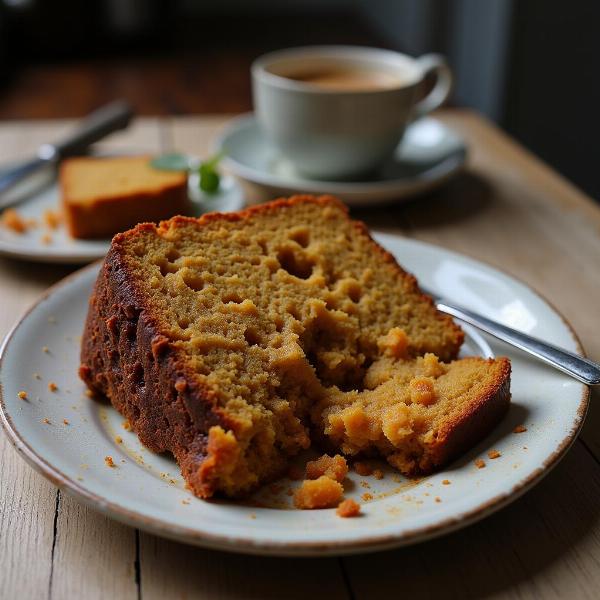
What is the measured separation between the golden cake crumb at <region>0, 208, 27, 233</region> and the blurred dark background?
69.6 inches

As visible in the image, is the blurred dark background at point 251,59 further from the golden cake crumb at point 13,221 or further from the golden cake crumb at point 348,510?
the golden cake crumb at point 348,510

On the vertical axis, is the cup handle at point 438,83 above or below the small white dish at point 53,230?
above

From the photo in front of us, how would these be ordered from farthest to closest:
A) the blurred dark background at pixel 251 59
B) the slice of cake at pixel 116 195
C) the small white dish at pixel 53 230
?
1. the blurred dark background at pixel 251 59
2. the slice of cake at pixel 116 195
3. the small white dish at pixel 53 230

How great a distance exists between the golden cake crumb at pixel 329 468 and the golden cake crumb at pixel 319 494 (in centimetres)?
5

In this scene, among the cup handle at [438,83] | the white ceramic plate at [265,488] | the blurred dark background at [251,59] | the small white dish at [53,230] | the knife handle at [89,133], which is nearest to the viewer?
the white ceramic plate at [265,488]

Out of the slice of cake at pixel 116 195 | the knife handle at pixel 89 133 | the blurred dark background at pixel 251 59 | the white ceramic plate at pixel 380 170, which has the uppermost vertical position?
the slice of cake at pixel 116 195

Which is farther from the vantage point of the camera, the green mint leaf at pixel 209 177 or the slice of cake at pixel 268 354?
the green mint leaf at pixel 209 177

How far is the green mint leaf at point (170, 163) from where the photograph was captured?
8.14 ft

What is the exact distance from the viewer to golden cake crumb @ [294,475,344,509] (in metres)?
1.25

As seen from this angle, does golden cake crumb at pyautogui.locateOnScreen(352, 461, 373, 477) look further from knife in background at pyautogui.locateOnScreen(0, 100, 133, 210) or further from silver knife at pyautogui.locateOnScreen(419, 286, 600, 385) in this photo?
knife in background at pyautogui.locateOnScreen(0, 100, 133, 210)

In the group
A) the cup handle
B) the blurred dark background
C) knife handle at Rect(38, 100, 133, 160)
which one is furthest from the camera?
the blurred dark background

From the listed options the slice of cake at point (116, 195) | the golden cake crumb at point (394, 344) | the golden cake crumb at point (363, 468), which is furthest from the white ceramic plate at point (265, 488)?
the slice of cake at point (116, 195)

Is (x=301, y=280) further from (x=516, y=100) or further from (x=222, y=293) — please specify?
(x=516, y=100)

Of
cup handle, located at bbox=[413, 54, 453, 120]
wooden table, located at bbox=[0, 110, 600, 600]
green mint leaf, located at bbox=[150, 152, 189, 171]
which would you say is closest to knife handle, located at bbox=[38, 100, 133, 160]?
green mint leaf, located at bbox=[150, 152, 189, 171]
